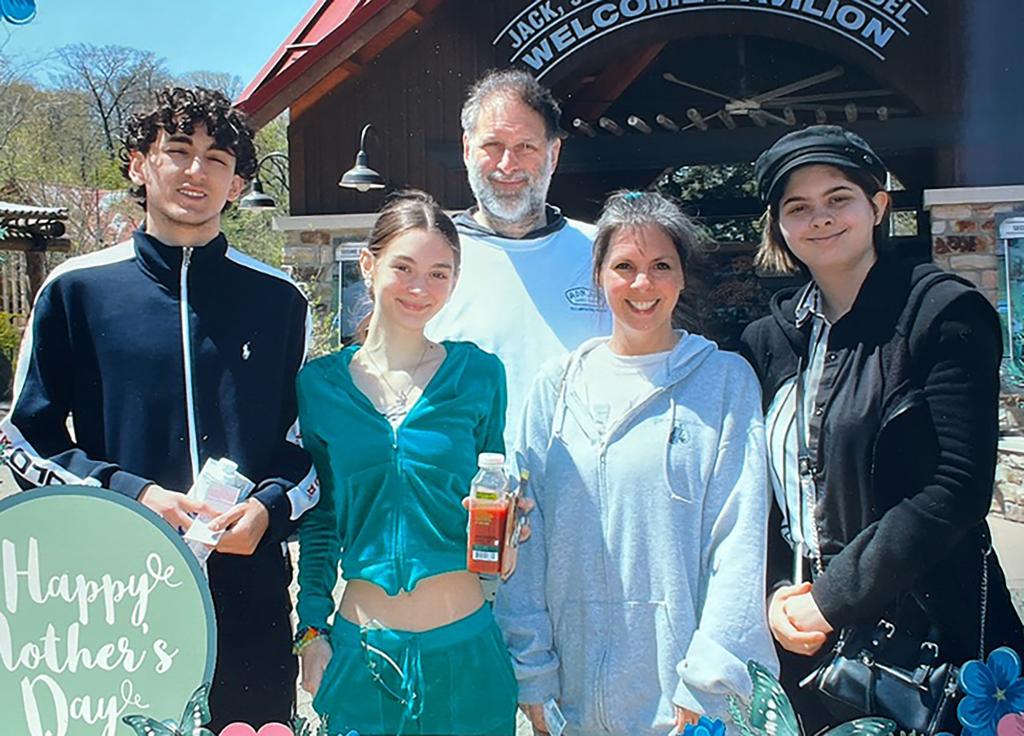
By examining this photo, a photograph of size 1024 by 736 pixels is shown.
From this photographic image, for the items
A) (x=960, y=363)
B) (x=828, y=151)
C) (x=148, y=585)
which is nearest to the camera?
(x=960, y=363)

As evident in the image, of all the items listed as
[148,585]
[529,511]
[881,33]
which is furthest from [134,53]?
[881,33]

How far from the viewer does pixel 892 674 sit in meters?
2.08

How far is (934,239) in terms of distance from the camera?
2.87 m

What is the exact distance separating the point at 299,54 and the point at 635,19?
3.63 feet

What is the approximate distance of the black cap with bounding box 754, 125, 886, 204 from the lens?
2.10 m

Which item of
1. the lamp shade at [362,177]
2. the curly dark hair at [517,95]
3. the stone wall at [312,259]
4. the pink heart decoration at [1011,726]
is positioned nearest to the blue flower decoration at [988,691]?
the pink heart decoration at [1011,726]

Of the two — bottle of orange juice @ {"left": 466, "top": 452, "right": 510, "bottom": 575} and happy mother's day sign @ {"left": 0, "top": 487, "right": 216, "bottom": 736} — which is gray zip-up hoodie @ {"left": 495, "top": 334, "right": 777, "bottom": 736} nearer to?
bottle of orange juice @ {"left": 466, "top": 452, "right": 510, "bottom": 575}

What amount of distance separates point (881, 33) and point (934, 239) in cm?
64

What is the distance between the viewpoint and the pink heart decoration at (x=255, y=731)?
7.31 ft

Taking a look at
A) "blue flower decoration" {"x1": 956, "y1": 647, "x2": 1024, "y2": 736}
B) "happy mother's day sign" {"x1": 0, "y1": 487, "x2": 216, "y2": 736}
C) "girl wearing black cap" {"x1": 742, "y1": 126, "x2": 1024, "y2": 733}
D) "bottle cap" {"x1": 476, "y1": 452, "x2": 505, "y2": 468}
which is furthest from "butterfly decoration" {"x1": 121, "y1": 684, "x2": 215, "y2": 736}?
"blue flower decoration" {"x1": 956, "y1": 647, "x2": 1024, "y2": 736}

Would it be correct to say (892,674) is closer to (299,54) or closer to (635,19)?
(635,19)

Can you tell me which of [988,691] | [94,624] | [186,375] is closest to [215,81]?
[186,375]

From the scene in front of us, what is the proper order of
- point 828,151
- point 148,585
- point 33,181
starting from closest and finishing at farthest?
1. point 828,151
2. point 148,585
3. point 33,181

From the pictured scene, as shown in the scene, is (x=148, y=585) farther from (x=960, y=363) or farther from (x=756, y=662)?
(x=960, y=363)
